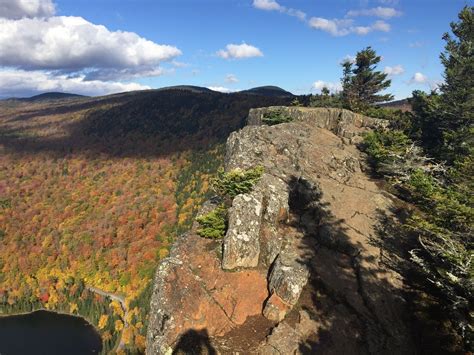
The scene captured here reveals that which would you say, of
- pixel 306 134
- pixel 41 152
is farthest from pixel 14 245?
pixel 306 134

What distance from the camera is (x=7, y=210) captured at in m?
140

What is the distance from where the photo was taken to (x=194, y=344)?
14.1 meters

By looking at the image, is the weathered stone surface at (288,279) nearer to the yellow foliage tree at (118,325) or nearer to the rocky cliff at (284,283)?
the rocky cliff at (284,283)

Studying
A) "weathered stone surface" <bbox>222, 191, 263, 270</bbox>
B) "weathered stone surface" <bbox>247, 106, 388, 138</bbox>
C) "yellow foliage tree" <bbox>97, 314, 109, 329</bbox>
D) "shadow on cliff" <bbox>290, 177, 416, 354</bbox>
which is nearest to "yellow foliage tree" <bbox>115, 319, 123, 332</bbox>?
"yellow foliage tree" <bbox>97, 314, 109, 329</bbox>

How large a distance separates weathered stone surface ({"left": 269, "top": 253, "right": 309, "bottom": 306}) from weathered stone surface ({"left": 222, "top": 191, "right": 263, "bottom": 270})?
1.40 metres

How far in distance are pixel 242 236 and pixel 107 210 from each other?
12073cm

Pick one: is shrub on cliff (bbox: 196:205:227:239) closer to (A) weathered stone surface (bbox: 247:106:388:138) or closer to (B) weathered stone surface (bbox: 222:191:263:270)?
(B) weathered stone surface (bbox: 222:191:263:270)

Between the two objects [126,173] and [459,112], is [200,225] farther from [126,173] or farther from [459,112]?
[126,173]

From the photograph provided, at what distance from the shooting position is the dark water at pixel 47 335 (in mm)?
80438

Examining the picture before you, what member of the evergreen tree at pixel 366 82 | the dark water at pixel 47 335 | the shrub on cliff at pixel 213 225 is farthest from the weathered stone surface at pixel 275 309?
the dark water at pixel 47 335

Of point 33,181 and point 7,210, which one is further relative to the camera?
point 33,181

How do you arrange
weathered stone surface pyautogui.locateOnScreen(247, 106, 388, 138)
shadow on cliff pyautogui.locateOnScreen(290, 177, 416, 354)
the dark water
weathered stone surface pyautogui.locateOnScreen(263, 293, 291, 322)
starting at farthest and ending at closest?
1. the dark water
2. weathered stone surface pyautogui.locateOnScreen(247, 106, 388, 138)
3. weathered stone surface pyautogui.locateOnScreen(263, 293, 291, 322)
4. shadow on cliff pyautogui.locateOnScreen(290, 177, 416, 354)

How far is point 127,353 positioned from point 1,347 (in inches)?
1382

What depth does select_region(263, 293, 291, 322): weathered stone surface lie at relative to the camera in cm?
1520
